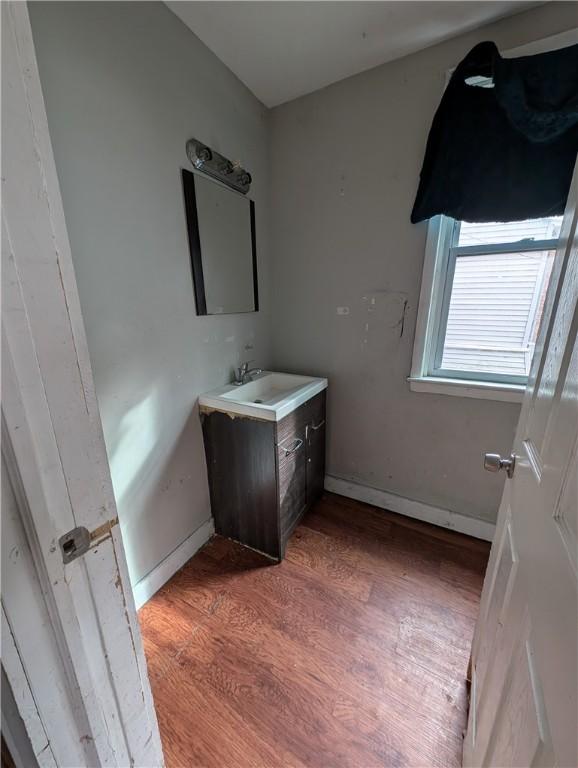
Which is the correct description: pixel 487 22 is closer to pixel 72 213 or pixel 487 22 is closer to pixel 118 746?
pixel 72 213

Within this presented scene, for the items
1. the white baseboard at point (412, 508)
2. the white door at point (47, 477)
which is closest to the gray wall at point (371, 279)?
the white baseboard at point (412, 508)

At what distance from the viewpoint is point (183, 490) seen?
155 cm

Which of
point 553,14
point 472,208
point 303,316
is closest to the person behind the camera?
point 553,14

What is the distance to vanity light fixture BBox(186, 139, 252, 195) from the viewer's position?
133cm

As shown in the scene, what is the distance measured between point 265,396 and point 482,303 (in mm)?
1310

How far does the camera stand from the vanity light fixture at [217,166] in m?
1.33

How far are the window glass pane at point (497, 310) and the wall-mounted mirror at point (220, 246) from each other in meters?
1.16

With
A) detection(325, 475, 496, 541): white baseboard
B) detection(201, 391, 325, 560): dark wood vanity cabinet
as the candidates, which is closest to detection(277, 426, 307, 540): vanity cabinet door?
detection(201, 391, 325, 560): dark wood vanity cabinet

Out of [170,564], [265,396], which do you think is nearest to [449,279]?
[265,396]

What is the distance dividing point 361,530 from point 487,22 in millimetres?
2501

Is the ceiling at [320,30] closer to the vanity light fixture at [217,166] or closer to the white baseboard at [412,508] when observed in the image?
the vanity light fixture at [217,166]

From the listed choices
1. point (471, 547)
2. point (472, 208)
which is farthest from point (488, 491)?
point (472, 208)

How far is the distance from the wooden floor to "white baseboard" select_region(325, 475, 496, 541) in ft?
0.24

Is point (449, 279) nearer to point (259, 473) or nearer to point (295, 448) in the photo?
point (295, 448)
